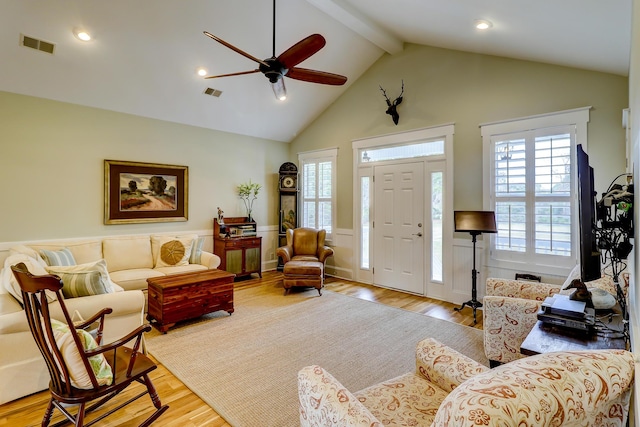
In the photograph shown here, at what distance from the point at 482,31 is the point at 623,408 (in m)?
3.62

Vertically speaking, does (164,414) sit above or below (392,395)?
below

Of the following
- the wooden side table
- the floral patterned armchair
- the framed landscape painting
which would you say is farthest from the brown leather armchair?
the wooden side table

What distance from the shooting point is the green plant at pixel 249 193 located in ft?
20.5

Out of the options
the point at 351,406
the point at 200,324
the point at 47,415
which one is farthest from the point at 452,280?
the point at 47,415

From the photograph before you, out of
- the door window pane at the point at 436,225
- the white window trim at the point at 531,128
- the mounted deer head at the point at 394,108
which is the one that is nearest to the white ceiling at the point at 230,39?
the white window trim at the point at 531,128

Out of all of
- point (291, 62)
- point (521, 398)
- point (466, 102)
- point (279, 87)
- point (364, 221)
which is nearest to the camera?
point (521, 398)

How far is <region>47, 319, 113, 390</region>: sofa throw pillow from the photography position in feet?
5.70

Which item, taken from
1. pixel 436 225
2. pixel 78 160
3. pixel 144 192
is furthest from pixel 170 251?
pixel 436 225

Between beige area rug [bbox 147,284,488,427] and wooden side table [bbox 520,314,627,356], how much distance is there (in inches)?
52.9

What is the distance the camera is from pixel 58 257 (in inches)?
147

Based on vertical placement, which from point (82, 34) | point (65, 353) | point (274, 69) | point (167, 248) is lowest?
point (65, 353)

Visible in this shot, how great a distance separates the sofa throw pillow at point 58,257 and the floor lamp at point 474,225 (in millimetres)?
Answer: 4799

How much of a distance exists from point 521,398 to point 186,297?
3.56 metres

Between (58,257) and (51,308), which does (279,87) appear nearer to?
(51,308)
